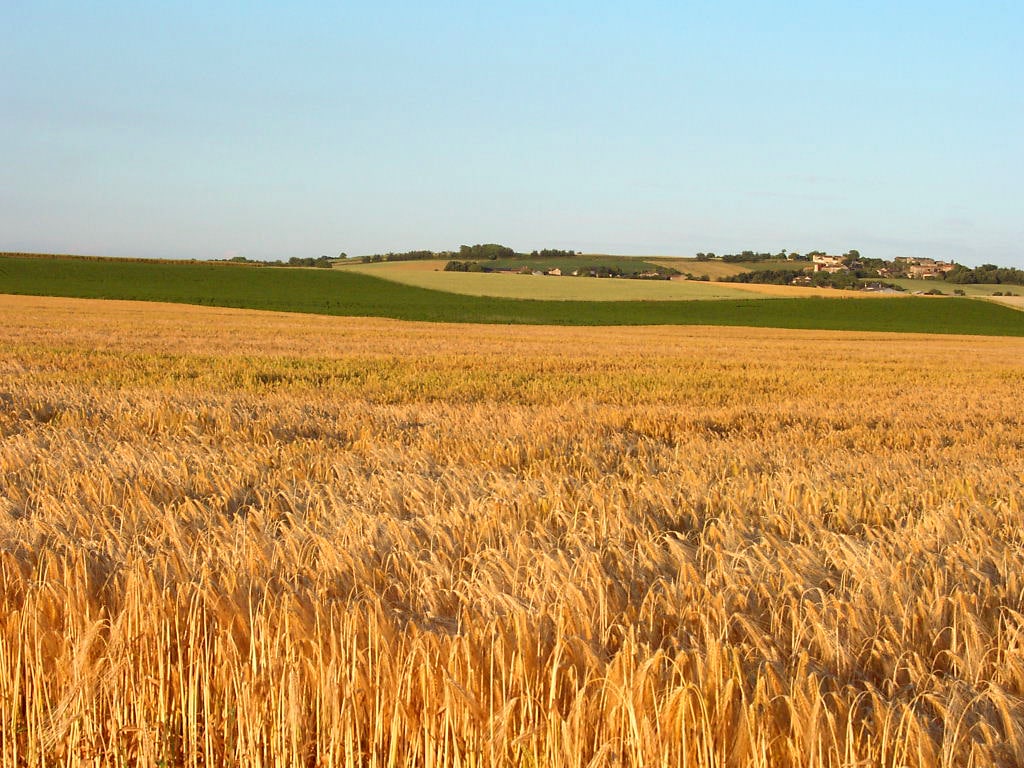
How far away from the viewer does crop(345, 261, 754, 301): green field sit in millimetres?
78125

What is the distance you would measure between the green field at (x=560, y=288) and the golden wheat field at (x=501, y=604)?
69.7 m

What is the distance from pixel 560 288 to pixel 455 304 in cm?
1668

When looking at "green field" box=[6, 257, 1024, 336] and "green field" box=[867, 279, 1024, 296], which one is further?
"green field" box=[867, 279, 1024, 296]

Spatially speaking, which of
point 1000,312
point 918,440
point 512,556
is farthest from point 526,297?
point 512,556

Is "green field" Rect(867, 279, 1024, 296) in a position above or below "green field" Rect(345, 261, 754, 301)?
above

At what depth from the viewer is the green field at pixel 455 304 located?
6119 centimetres

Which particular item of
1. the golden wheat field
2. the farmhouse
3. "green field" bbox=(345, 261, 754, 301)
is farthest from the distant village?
the golden wheat field

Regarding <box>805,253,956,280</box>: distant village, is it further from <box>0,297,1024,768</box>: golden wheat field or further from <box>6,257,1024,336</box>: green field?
<box>0,297,1024,768</box>: golden wheat field

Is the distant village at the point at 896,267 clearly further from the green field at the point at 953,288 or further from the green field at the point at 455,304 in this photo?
the green field at the point at 455,304

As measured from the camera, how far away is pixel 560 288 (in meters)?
82.3

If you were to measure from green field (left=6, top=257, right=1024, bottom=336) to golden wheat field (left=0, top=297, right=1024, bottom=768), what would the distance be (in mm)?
48536

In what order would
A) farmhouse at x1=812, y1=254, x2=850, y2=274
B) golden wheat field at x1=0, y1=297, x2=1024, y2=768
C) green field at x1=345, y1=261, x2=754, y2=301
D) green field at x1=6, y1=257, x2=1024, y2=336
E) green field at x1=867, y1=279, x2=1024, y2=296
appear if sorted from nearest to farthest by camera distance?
golden wheat field at x1=0, y1=297, x2=1024, y2=768, green field at x1=6, y1=257, x2=1024, y2=336, green field at x1=345, y1=261, x2=754, y2=301, green field at x1=867, y1=279, x2=1024, y2=296, farmhouse at x1=812, y1=254, x2=850, y2=274

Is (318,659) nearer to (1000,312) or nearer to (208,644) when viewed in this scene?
(208,644)

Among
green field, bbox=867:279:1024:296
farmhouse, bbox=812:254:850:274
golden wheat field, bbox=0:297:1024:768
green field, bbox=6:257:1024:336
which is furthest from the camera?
farmhouse, bbox=812:254:850:274
